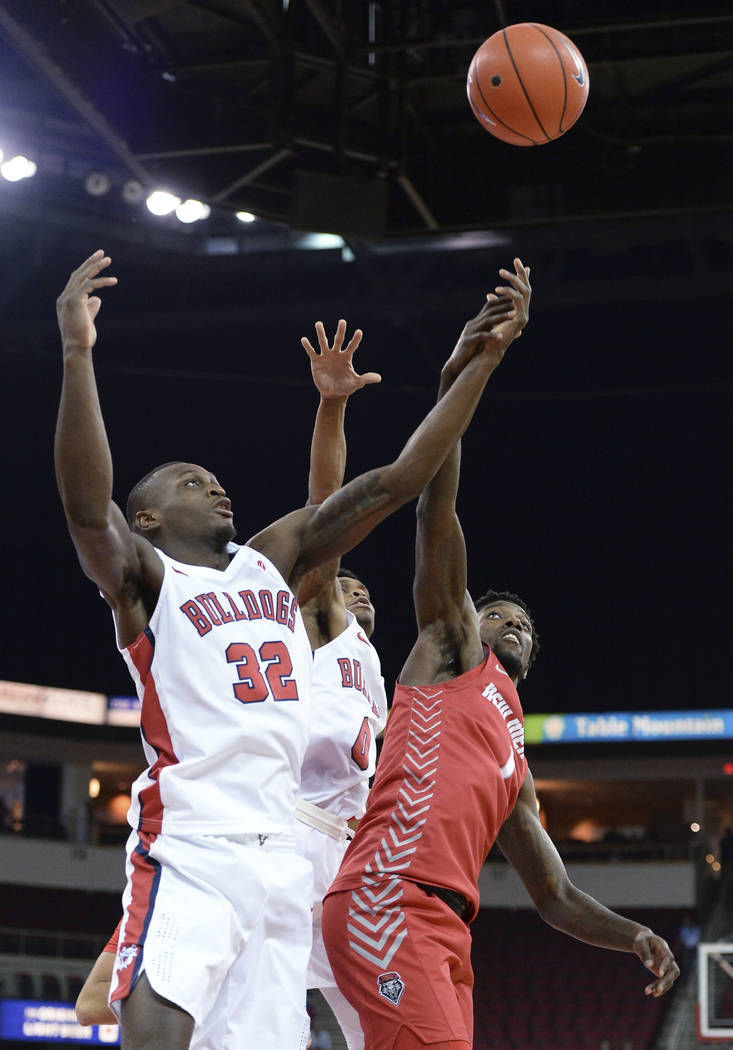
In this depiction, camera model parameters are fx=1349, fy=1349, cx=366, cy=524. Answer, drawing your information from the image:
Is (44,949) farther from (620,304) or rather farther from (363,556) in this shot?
(620,304)

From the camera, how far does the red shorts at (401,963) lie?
11.7 feet

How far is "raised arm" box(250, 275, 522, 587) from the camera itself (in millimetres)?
3693

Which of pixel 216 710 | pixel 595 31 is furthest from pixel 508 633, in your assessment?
pixel 595 31

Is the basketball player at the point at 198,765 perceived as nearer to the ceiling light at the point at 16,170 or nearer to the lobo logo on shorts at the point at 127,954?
the lobo logo on shorts at the point at 127,954

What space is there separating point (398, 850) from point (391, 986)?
0.37 meters

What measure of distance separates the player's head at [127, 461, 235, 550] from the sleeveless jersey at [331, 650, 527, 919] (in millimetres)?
811

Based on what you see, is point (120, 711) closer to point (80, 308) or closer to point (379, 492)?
point (379, 492)

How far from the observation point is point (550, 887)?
4.48 meters

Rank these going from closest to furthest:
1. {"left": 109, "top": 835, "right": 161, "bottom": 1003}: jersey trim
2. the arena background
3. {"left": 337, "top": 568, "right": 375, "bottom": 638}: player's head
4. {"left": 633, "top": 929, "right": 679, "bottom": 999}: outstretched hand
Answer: {"left": 109, "top": 835, "right": 161, "bottom": 1003}: jersey trim, {"left": 633, "top": 929, "right": 679, "bottom": 999}: outstretched hand, {"left": 337, "top": 568, "right": 375, "bottom": 638}: player's head, the arena background

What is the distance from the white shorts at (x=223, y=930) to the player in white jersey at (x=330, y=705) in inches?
45.4

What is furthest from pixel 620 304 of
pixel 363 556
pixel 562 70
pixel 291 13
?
pixel 562 70

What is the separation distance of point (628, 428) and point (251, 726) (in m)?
18.5

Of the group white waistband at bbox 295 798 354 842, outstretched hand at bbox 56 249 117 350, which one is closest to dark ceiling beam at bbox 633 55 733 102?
white waistband at bbox 295 798 354 842

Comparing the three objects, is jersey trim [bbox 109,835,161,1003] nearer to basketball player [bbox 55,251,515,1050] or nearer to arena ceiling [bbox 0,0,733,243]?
basketball player [bbox 55,251,515,1050]
